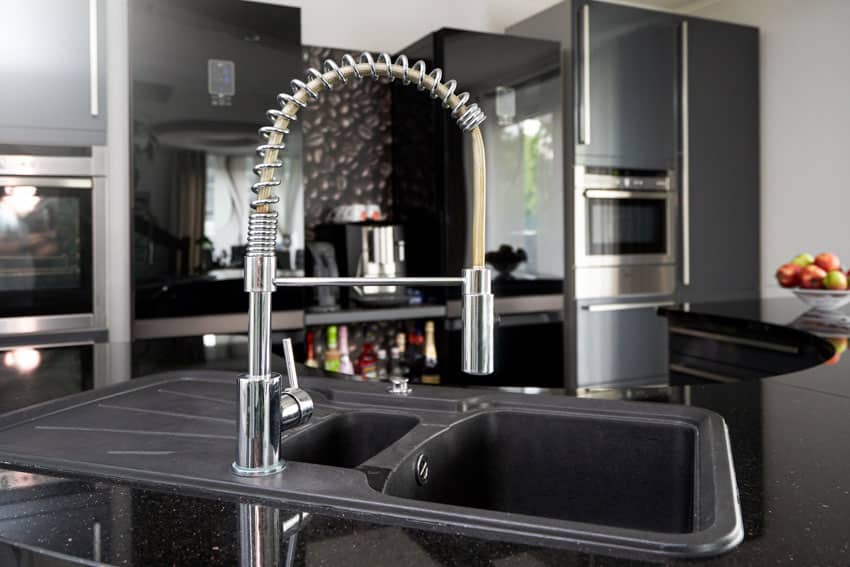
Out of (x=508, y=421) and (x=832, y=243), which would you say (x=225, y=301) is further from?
(x=832, y=243)

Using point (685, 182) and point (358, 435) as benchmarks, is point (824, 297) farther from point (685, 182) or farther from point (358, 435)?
point (358, 435)

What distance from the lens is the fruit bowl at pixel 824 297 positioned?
2.30m

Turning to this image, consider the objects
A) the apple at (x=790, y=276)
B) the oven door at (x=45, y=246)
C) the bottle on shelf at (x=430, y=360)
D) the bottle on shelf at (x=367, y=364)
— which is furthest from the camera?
the bottle on shelf at (x=367, y=364)

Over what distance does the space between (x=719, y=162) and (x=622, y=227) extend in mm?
753

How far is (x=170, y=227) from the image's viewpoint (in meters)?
2.70

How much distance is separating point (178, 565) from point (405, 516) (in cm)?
20

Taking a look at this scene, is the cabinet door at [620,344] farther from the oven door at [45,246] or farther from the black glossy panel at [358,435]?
→ the black glossy panel at [358,435]

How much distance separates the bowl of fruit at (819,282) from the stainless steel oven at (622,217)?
3.67 ft

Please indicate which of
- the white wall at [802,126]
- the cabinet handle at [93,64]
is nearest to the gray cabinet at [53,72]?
the cabinet handle at [93,64]

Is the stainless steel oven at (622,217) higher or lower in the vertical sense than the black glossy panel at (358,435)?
higher

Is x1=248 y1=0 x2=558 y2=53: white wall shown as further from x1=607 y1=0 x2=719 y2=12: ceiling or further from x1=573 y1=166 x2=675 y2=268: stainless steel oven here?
x1=573 y1=166 x2=675 y2=268: stainless steel oven

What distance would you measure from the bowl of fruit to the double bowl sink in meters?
1.57

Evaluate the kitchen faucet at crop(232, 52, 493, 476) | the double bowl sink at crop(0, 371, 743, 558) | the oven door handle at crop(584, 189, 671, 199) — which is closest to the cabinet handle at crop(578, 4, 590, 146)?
the oven door handle at crop(584, 189, 671, 199)

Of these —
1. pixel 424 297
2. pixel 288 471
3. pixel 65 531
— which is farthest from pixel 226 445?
pixel 424 297
